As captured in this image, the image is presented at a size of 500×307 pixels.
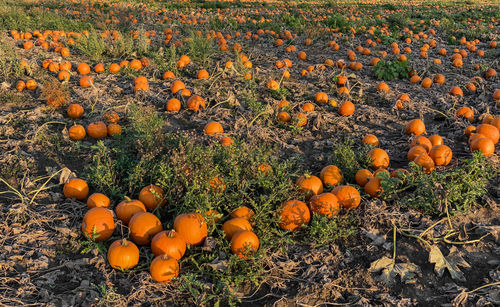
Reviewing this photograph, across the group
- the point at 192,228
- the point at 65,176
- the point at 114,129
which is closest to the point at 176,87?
the point at 114,129

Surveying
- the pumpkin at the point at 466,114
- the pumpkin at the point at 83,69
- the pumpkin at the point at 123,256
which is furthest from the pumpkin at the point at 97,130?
the pumpkin at the point at 466,114

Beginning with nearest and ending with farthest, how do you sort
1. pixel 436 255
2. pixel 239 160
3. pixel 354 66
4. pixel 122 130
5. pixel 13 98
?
pixel 436 255 < pixel 239 160 < pixel 122 130 < pixel 13 98 < pixel 354 66

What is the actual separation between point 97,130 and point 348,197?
370cm

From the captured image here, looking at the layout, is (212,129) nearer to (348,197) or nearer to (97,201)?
(97,201)

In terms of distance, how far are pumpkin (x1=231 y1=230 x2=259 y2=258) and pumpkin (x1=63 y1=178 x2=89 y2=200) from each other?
6.32ft

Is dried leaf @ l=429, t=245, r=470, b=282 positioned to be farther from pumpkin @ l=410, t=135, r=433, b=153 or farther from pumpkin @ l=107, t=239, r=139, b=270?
pumpkin @ l=107, t=239, r=139, b=270

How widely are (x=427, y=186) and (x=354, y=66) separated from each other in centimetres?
540

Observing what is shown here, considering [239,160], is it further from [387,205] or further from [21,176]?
[21,176]

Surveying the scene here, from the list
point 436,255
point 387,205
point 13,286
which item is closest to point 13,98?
point 13,286

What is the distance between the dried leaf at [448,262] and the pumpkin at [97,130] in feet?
14.9

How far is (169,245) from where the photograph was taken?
308 centimetres

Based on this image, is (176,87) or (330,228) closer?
Result: (330,228)

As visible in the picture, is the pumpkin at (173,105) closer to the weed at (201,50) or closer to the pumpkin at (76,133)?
the pumpkin at (76,133)

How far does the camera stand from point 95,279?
3021 millimetres
